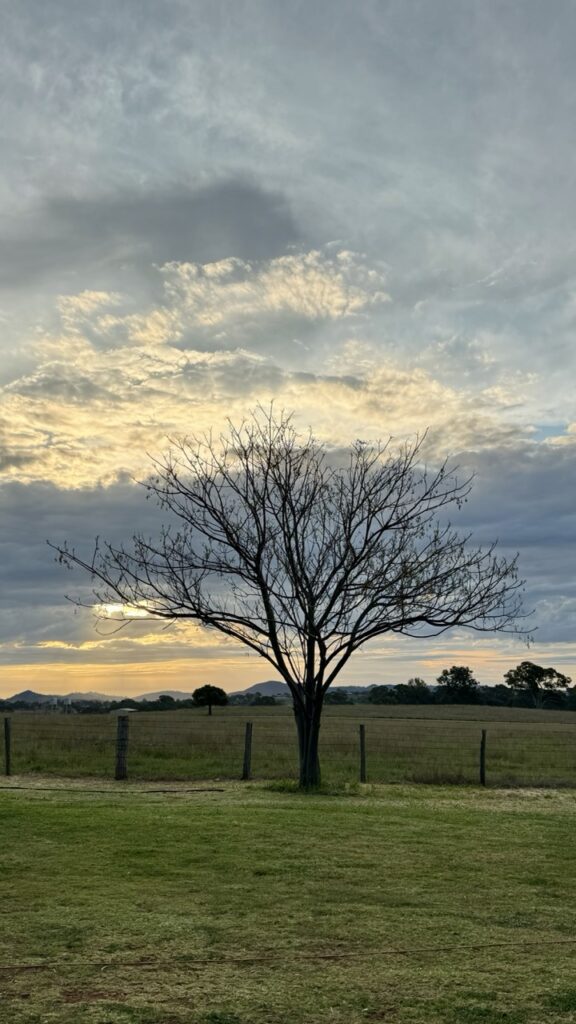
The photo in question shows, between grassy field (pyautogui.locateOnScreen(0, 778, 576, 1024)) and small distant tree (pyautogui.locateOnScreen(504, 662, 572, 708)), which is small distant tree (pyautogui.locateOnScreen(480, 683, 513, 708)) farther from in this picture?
grassy field (pyautogui.locateOnScreen(0, 778, 576, 1024))

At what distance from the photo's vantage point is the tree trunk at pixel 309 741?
18.0m

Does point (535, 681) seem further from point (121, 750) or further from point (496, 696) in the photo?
point (121, 750)

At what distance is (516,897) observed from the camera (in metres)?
7.69

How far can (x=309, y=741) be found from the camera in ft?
60.5

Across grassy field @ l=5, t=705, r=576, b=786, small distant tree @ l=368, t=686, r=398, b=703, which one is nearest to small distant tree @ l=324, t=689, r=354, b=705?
small distant tree @ l=368, t=686, r=398, b=703

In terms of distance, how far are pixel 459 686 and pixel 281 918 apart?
9626 cm

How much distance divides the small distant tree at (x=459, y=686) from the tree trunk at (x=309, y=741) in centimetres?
8153

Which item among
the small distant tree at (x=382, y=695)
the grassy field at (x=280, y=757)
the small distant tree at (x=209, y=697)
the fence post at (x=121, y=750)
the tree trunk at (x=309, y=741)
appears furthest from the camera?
the small distant tree at (x=382, y=695)

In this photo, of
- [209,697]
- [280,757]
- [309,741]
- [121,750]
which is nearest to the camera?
[309,741]

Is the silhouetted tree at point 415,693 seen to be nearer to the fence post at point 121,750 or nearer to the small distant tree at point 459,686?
the small distant tree at point 459,686

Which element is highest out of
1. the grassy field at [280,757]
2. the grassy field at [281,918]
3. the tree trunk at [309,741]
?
the tree trunk at [309,741]

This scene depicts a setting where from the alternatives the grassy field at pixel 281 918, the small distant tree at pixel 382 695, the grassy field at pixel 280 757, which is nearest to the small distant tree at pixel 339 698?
the small distant tree at pixel 382 695

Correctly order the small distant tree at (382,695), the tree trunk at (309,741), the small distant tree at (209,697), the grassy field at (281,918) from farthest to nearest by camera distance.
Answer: the small distant tree at (382,695), the small distant tree at (209,697), the tree trunk at (309,741), the grassy field at (281,918)

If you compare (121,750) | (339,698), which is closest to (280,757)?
(121,750)
